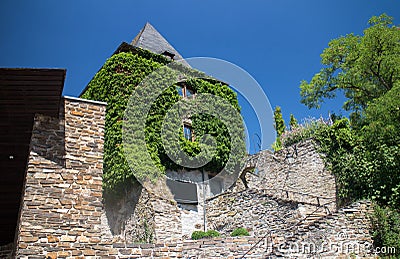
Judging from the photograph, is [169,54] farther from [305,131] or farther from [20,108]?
[20,108]

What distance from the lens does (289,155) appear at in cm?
1650

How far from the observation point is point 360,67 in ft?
47.5

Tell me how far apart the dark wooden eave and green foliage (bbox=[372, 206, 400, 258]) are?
340 inches

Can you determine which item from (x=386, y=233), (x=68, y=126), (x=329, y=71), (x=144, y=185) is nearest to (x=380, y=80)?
(x=329, y=71)

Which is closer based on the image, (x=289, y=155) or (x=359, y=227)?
(x=359, y=227)

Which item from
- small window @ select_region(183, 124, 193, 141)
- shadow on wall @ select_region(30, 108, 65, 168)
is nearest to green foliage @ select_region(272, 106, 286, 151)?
small window @ select_region(183, 124, 193, 141)

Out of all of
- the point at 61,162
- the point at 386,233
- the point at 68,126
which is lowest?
the point at 386,233

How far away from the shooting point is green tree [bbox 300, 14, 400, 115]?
14.0 m

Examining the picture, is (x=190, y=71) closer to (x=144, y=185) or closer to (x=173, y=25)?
(x=173, y=25)

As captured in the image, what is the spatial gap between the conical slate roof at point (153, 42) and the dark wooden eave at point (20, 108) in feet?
35.2

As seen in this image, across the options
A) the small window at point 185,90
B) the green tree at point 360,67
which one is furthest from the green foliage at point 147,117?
the green tree at point 360,67

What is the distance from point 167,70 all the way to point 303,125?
662 cm

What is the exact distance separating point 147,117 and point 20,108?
30.0 feet

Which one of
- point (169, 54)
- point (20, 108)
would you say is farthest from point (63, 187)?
point (169, 54)
